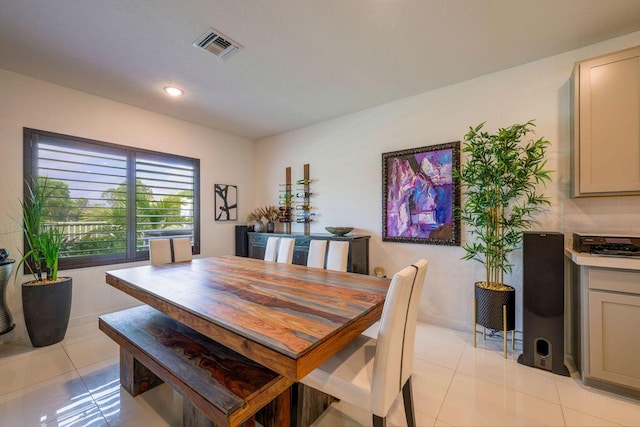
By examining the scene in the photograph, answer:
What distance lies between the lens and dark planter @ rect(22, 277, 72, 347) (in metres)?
2.46

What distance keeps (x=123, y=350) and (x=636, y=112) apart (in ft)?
13.7

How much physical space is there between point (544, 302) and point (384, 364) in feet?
5.80

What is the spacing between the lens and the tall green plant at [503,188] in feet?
7.52

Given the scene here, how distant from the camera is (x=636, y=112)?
1886mm

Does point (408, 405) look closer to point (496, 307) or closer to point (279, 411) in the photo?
point (279, 411)

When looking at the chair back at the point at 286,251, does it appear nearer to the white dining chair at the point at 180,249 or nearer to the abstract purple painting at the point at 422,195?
the white dining chair at the point at 180,249

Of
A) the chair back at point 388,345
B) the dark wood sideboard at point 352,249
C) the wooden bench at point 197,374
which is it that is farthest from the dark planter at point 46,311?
the chair back at point 388,345

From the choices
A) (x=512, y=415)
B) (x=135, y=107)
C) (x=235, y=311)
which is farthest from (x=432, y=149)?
(x=135, y=107)

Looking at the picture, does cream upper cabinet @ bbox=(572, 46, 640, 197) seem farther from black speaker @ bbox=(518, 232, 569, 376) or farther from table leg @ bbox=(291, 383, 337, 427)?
table leg @ bbox=(291, 383, 337, 427)

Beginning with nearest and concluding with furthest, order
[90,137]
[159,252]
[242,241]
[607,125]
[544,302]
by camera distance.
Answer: [607,125] → [544,302] → [159,252] → [90,137] → [242,241]

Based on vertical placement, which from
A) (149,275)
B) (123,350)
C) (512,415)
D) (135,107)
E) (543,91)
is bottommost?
(512,415)

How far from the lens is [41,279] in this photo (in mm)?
2654

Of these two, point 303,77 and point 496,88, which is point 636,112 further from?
point 303,77

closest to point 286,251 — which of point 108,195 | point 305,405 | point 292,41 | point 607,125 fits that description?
point 305,405
